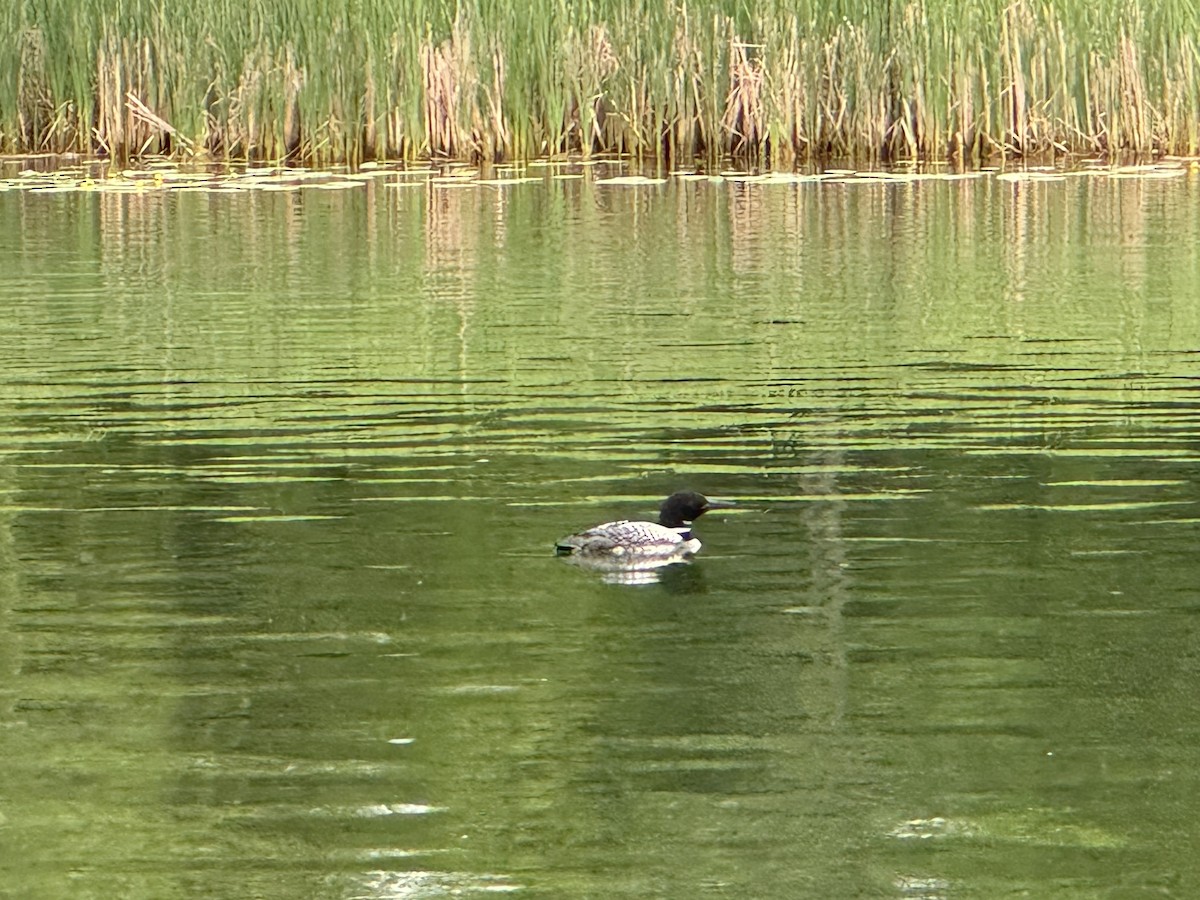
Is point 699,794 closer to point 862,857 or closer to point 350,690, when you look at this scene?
point 862,857

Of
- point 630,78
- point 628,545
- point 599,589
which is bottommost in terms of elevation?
point 599,589

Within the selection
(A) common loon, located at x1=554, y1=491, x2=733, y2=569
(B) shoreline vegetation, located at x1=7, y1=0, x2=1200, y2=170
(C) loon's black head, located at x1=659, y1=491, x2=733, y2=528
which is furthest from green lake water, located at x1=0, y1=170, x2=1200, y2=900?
(B) shoreline vegetation, located at x1=7, y1=0, x2=1200, y2=170

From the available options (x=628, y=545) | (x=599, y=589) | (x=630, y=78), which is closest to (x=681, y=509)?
(x=628, y=545)

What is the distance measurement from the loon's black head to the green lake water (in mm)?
216

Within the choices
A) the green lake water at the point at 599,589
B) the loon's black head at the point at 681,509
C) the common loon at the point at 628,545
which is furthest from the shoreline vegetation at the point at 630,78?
the common loon at the point at 628,545

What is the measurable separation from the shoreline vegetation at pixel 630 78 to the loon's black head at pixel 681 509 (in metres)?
15.1

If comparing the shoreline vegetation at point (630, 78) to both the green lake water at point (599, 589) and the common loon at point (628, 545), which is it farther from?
the common loon at point (628, 545)

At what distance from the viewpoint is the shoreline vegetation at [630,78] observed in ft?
75.5

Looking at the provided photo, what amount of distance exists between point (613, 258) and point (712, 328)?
3.50 metres

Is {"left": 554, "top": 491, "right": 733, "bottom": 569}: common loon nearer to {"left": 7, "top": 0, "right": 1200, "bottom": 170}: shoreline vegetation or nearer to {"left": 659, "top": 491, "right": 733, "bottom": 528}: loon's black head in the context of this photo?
{"left": 659, "top": 491, "right": 733, "bottom": 528}: loon's black head

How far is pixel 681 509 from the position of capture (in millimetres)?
8227

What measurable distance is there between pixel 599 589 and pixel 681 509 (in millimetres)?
581

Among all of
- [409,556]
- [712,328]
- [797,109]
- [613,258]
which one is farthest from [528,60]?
[409,556]

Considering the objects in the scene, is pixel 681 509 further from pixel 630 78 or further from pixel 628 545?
pixel 630 78
